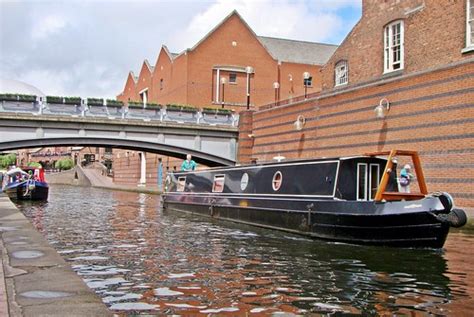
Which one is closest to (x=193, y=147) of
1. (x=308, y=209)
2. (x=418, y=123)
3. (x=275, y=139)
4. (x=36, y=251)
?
(x=275, y=139)

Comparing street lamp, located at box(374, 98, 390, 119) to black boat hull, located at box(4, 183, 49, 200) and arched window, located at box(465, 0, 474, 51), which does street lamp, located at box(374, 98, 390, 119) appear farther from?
black boat hull, located at box(4, 183, 49, 200)

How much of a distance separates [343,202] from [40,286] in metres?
6.74

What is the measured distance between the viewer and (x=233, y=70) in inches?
1478

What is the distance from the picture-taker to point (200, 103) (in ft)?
119

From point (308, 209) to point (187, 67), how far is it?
2698cm

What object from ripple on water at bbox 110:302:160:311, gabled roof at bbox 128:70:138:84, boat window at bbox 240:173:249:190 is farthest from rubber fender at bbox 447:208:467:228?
gabled roof at bbox 128:70:138:84

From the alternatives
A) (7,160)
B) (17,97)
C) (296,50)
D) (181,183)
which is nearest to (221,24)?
(296,50)

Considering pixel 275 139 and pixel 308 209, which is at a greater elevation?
pixel 275 139

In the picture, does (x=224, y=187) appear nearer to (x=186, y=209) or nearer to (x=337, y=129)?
(x=186, y=209)

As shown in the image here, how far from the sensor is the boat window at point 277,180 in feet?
41.3

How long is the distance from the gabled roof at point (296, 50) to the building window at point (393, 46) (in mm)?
20007

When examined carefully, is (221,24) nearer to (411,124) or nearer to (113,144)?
(113,144)

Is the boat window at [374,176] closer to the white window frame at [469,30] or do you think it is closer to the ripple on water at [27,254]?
the ripple on water at [27,254]

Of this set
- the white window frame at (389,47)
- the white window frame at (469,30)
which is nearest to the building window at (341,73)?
the white window frame at (389,47)
